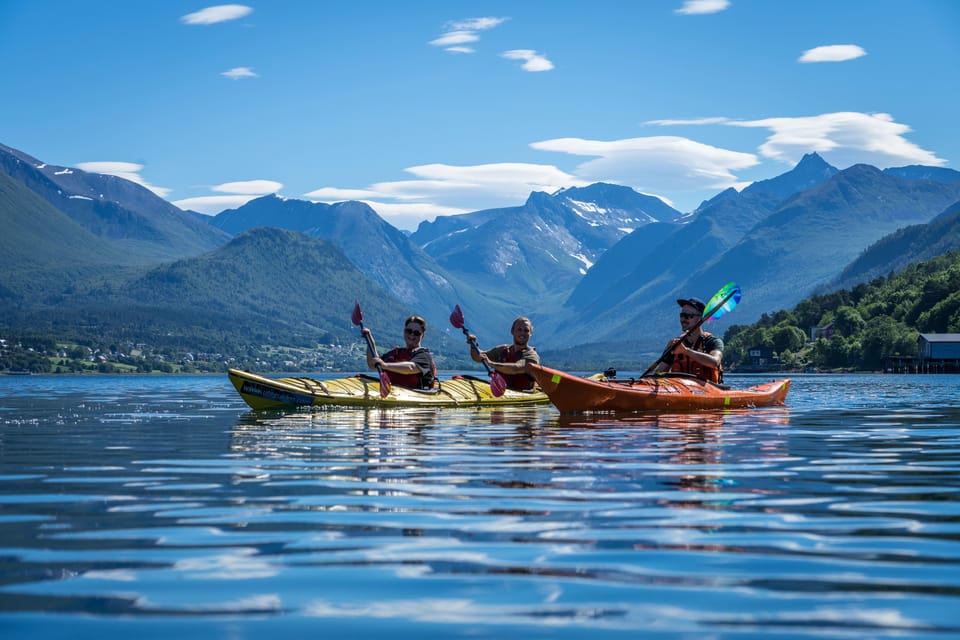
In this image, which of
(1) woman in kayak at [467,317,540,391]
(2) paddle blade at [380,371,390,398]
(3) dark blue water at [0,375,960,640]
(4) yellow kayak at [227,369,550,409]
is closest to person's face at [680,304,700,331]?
(1) woman in kayak at [467,317,540,391]

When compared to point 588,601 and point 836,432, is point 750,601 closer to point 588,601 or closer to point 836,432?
point 588,601

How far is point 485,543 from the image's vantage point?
909cm

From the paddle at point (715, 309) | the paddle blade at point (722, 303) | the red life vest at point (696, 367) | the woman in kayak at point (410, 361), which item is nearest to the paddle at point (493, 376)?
the woman in kayak at point (410, 361)

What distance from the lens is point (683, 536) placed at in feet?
30.6

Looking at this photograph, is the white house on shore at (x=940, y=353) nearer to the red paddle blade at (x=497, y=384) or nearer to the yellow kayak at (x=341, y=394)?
the red paddle blade at (x=497, y=384)

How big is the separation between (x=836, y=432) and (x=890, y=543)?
15.2 meters

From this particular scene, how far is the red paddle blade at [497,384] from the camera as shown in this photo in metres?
31.4

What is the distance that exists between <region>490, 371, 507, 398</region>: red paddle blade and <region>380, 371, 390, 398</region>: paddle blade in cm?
297

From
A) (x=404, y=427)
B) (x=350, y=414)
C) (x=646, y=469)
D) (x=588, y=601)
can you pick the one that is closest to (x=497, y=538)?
(x=588, y=601)

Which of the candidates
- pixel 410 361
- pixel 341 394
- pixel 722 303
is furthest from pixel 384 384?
pixel 722 303

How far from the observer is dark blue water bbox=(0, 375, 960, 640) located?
22.2 feet

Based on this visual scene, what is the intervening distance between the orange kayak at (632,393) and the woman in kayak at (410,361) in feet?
11.2

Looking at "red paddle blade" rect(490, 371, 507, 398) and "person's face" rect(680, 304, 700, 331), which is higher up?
"person's face" rect(680, 304, 700, 331)

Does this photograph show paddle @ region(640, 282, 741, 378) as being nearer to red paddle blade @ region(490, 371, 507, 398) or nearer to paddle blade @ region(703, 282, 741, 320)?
Result: paddle blade @ region(703, 282, 741, 320)
